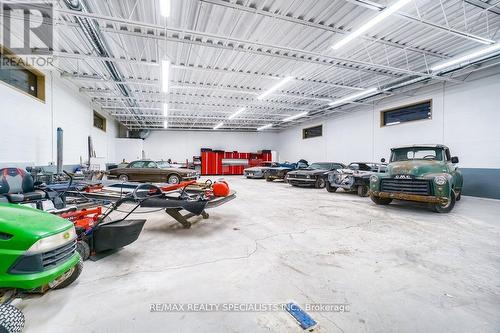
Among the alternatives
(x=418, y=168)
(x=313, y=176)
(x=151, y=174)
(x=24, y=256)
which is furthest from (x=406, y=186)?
(x=151, y=174)

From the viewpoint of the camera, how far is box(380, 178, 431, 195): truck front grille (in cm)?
464

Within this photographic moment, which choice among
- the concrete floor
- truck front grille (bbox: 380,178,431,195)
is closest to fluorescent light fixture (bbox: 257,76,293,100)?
truck front grille (bbox: 380,178,431,195)

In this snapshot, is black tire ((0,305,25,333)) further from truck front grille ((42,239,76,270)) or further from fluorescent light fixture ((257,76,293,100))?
fluorescent light fixture ((257,76,293,100))

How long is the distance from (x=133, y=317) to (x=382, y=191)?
18.4 feet

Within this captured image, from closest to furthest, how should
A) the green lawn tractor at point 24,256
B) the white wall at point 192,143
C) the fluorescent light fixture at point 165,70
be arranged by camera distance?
the green lawn tractor at point 24,256 → the fluorescent light fixture at point 165,70 → the white wall at point 192,143

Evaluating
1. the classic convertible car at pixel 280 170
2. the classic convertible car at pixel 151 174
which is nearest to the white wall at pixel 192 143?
the classic convertible car at pixel 280 170

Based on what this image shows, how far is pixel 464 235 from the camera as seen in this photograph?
3350mm

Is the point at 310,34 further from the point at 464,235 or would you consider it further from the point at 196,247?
the point at 196,247

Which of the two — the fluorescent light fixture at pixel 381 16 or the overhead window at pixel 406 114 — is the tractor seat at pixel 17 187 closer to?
the fluorescent light fixture at pixel 381 16

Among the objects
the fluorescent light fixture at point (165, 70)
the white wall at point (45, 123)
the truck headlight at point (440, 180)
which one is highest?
the fluorescent light fixture at point (165, 70)

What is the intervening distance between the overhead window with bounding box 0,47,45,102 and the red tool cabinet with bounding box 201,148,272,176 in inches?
473

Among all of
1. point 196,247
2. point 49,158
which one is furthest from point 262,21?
point 49,158

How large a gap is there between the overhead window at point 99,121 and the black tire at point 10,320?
12.6 meters

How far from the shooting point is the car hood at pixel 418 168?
4815 millimetres
